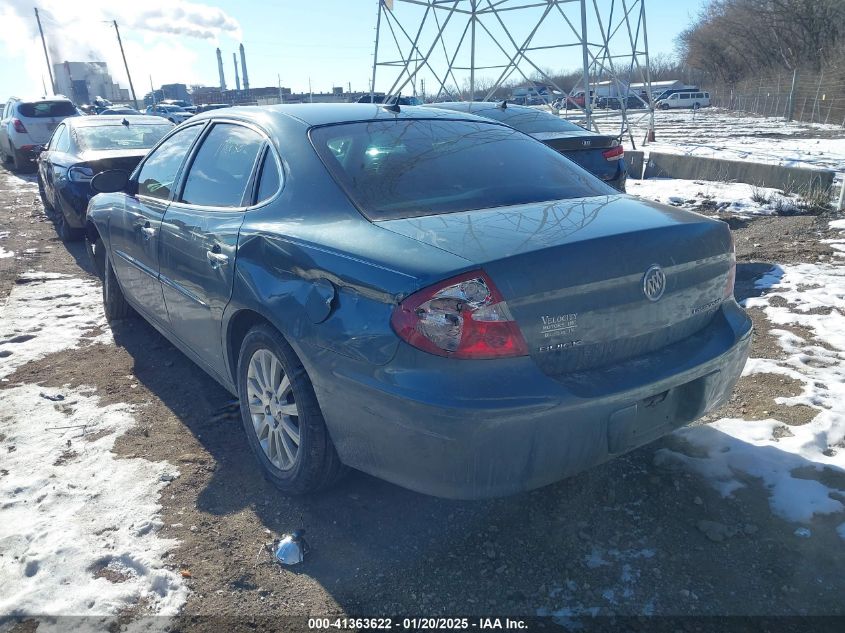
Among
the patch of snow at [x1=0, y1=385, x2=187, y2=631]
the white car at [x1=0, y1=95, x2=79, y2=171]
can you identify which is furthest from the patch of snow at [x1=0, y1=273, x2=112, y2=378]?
the white car at [x1=0, y1=95, x2=79, y2=171]

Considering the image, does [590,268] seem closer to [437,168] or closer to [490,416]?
[490,416]

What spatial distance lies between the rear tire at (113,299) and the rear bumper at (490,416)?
10.8 ft

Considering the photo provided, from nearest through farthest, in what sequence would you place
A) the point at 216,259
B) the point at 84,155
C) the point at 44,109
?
the point at 216,259
the point at 84,155
the point at 44,109

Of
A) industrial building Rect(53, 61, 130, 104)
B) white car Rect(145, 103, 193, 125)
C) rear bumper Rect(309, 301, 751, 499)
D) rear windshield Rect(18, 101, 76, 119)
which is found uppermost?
industrial building Rect(53, 61, 130, 104)

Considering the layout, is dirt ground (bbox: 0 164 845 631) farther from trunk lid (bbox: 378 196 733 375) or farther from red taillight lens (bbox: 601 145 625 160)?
red taillight lens (bbox: 601 145 625 160)

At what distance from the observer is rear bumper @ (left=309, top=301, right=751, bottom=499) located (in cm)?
217

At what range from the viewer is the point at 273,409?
2.99m

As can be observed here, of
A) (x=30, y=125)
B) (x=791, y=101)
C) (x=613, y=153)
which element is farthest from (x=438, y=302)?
(x=791, y=101)

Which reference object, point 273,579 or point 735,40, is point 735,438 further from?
point 735,40

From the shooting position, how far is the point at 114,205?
4742mm

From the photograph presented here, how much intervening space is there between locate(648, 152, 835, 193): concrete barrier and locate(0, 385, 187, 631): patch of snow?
873cm

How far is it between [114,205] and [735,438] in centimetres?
A: 424

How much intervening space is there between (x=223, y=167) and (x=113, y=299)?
2267mm

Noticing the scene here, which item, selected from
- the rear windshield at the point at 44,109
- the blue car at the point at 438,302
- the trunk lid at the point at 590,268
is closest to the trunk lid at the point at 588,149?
the blue car at the point at 438,302
